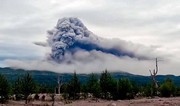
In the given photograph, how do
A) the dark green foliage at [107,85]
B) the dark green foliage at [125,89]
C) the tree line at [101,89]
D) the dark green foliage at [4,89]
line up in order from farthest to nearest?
the dark green foliage at [107,85] < the dark green foliage at [125,89] < the tree line at [101,89] < the dark green foliage at [4,89]

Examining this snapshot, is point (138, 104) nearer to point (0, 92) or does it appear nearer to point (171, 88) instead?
point (171, 88)

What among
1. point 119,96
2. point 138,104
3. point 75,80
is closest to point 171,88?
point 119,96

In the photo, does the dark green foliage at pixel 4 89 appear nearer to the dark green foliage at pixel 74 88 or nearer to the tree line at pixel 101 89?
the tree line at pixel 101 89

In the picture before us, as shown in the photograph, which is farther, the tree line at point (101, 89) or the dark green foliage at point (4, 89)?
the tree line at point (101, 89)

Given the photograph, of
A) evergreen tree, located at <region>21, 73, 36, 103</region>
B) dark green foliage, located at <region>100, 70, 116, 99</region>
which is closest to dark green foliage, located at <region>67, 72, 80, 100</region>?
dark green foliage, located at <region>100, 70, 116, 99</region>

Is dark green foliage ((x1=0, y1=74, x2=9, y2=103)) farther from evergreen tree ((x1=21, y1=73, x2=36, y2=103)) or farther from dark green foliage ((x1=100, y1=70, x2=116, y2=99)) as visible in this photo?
dark green foliage ((x1=100, y1=70, x2=116, y2=99))

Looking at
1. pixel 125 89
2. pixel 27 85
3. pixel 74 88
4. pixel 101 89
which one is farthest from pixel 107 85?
pixel 27 85

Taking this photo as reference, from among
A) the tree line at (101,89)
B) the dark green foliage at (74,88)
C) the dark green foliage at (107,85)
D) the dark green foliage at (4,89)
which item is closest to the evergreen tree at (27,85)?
the tree line at (101,89)

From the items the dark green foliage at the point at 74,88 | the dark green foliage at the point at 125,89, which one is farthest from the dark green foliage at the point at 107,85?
the dark green foliage at the point at 74,88

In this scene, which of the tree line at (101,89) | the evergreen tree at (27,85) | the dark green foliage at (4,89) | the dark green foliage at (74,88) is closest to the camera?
the evergreen tree at (27,85)

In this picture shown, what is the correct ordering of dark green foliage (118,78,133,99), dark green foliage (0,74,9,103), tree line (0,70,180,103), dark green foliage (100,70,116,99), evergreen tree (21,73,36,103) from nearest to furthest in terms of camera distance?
evergreen tree (21,73,36,103) → dark green foliage (0,74,9,103) → tree line (0,70,180,103) → dark green foliage (118,78,133,99) → dark green foliage (100,70,116,99)

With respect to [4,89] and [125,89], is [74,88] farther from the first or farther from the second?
[4,89]

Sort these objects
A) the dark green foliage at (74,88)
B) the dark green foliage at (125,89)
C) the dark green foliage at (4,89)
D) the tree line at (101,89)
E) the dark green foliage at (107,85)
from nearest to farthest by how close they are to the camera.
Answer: the dark green foliage at (4,89), the tree line at (101,89), the dark green foliage at (125,89), the dark green foliage at (107,85), the dark green foliage at (74,88)

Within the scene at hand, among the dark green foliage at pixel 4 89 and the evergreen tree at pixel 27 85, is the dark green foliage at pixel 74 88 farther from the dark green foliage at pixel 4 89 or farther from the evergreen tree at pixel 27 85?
the dark green foliage at pixel 4 89
